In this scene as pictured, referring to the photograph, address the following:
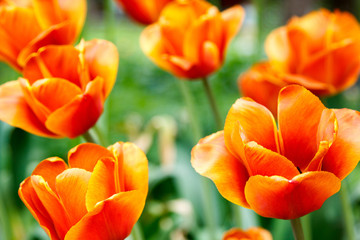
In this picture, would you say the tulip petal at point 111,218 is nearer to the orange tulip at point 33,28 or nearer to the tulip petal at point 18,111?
the tulip petal at point 18,111

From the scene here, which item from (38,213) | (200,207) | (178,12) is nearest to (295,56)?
(178,12)

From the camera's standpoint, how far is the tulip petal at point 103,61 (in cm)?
59

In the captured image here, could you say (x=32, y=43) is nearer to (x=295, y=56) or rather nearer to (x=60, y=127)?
(x=60, y=127)

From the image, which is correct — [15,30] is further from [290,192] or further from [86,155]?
[290,192]

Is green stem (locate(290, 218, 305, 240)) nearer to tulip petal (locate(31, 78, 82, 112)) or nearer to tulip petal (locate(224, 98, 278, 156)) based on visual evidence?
tulip petal (locate(224, 98, 278, 156))

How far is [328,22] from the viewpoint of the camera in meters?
0.74

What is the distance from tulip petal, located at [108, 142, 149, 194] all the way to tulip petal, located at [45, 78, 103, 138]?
100 millimetres

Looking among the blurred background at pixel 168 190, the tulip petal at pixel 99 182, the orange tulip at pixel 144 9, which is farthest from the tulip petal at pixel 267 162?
the orange tulip at pixel 144 9

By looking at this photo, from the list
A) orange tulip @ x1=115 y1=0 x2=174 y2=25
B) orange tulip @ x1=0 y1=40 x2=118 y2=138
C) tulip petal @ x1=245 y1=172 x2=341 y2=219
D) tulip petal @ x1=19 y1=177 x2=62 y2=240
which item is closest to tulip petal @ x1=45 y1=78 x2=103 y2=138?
orange tulip @ x1=0 y1=40 x2=118 y2=138

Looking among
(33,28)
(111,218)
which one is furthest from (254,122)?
(33,28)

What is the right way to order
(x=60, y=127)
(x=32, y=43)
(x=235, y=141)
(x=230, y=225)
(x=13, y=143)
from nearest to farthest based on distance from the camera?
(x=235, y=141), (x=60, y=127), (x=32, y=43), (x=230, y=225), (x=13, y=143)

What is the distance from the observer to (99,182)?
433 mm

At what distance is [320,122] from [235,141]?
0.24ft

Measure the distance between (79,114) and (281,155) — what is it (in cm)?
23
